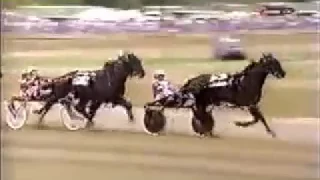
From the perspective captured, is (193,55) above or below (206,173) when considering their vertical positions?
above

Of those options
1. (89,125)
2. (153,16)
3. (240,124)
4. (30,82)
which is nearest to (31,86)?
(30,82)

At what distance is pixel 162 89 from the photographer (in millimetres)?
998

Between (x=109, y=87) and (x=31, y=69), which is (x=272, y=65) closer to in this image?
(x=109, y=87)

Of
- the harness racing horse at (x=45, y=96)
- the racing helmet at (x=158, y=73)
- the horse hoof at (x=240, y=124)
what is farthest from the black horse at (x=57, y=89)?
the horse hoof at (x=240, y=124)

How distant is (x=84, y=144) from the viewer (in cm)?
105

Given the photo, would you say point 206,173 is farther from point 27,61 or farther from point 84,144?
point 27,61

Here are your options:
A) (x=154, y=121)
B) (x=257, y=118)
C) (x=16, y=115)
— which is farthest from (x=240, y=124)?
(x=16, y=115)

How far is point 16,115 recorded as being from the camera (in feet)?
3.52

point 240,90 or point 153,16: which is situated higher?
point 153,16

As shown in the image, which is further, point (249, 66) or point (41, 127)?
point (41, 127)

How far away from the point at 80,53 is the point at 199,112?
197 millimetres

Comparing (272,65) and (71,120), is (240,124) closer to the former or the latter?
(272,65)

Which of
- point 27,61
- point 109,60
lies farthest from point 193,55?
point 27,61

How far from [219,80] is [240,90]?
0.03 meters
